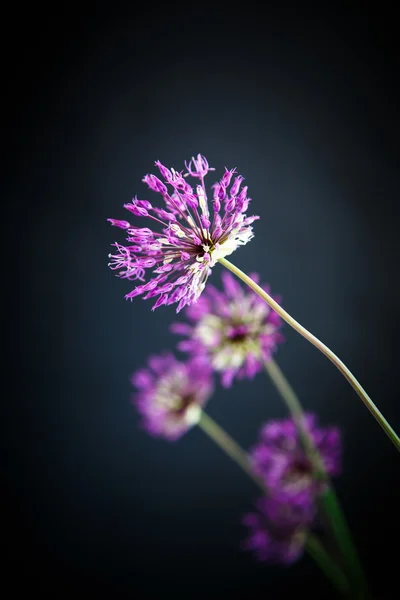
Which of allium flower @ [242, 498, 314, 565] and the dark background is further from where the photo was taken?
the dark background

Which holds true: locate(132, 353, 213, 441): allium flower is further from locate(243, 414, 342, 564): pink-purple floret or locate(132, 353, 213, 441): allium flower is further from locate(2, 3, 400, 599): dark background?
locate(2, 3, 400, 599): dark background

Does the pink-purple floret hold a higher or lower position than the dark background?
lower

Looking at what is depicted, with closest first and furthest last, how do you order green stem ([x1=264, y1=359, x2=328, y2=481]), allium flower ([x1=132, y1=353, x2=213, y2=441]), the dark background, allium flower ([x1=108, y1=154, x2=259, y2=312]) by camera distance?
1. allium flower ([x1=108, y1=154, x2=259, y2=312])
2. green stem ([x1=264, y1=359, x2=328, y2=481])
3. allium flower ([x1=132, y1=353, x2=213, y2=441])
4. the dark background

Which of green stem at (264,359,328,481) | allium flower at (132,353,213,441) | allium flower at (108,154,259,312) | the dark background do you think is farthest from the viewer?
the dark background

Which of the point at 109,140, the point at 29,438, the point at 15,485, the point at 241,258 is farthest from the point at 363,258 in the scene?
the point at 15,485

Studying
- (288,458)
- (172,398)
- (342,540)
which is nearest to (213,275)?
(172,398)

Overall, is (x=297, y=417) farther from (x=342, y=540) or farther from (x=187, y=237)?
(x=187, y=237)

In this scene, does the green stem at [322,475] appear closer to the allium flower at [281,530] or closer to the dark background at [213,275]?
the allium flower at [281,530]

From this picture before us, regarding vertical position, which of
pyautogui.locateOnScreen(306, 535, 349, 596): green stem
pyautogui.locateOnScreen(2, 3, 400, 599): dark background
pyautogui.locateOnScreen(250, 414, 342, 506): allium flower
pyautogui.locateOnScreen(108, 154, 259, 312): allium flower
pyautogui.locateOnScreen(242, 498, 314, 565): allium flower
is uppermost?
pyautogui.locateOnScreen(2, 3, 400, 599): dark background

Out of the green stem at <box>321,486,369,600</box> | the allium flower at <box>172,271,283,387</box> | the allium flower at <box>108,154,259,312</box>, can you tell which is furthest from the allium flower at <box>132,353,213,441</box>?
the allium flower at <box>108,154,259,312</box>
